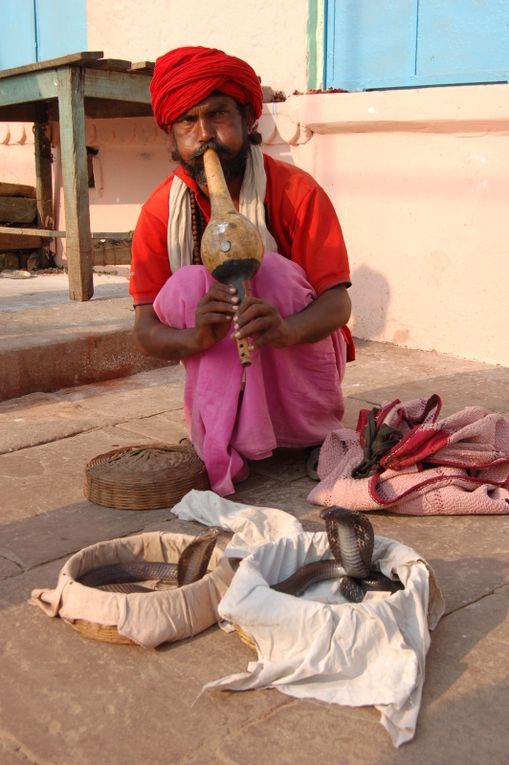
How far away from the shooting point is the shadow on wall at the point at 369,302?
473 centimetres

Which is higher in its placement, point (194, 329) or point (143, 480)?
point (194, 329)

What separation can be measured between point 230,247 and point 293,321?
0.37m

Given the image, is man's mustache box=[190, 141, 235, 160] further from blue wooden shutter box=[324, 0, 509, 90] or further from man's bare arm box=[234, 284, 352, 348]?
blue wooden shutter box=[324, 0, 509, 90]

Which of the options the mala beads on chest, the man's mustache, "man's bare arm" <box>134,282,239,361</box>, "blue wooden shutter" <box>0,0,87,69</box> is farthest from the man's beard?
"blue wooden shutter" <box>0,0,87,69</box>

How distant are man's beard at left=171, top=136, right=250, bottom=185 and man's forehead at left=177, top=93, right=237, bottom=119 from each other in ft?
0.32

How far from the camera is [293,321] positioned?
271cm

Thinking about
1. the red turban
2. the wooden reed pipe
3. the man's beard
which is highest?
the red turban

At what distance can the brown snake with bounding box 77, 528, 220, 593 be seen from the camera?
6.65ft

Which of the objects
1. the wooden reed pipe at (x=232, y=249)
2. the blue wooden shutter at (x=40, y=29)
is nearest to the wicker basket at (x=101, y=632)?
the wooden reed pipe at (x=232, y=249)

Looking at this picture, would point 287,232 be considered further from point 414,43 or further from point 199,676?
point 414,43

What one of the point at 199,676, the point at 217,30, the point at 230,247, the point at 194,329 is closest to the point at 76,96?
the point at 217,30

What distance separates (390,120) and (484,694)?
3234 mm

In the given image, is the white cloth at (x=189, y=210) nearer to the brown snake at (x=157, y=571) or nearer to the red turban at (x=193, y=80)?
the red turban at (x=193, y=80)

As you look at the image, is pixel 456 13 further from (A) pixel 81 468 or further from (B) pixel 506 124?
(A) pixel 81 468
